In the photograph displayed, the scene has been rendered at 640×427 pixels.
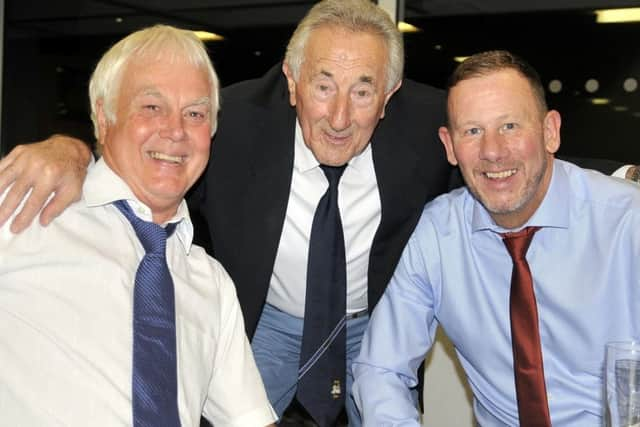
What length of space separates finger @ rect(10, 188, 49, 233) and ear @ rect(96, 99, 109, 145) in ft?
0.90

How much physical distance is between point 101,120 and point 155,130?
0.51 ft

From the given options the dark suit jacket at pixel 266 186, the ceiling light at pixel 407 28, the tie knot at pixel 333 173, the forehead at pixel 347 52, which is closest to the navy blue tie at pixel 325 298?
the tie knot at pixel 333 173

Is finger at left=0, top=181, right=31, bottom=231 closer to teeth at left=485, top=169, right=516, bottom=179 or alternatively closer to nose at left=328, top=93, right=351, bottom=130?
nose at left=328, top=93, right=351, bottom=130

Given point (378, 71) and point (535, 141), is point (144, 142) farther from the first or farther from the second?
point (535, 141)

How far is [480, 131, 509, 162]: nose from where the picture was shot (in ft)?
6.75

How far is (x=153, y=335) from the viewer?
1706mm

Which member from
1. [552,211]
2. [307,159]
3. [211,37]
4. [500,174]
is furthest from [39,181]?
[211,37]

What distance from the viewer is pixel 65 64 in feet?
15.8

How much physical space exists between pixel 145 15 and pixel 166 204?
9.56 feet

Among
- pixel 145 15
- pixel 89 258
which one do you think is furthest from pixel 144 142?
pixel 145 15

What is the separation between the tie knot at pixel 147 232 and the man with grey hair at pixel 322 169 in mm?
597

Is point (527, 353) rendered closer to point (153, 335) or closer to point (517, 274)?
point (517, 274)

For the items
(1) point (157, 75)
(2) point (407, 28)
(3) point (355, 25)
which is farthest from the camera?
(2) point (407, 28)

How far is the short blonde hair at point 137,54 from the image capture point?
6.23 feet
